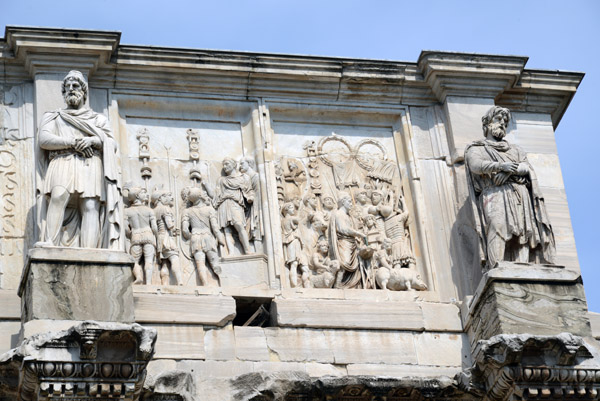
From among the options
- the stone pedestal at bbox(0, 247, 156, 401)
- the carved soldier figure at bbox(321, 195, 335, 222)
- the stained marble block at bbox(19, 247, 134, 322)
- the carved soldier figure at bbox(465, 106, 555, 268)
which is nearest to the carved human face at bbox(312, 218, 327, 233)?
the carved soldier figure at bbox(321, 195, 335, 222)

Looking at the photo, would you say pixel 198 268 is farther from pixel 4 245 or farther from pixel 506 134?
pixel 506 134

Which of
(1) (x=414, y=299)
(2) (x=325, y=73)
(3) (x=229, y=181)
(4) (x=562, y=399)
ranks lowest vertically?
(4) (x=562, y=399)

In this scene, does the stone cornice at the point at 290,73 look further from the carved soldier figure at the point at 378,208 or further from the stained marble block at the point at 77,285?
the stained marble block at the point at 77,285

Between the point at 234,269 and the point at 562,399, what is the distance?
10.9 ft

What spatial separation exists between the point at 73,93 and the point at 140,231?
1.45 metres

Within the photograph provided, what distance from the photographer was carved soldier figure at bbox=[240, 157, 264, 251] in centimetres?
1564

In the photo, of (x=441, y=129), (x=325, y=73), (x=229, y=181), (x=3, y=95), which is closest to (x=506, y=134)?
(x=441, y=129)

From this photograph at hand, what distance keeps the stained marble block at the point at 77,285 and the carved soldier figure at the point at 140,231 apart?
2.76 feet

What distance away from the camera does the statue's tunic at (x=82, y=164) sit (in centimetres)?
1470

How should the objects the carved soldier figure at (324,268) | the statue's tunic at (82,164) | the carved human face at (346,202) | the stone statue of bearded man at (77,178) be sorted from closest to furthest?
the stone statue of bearded man at (77,178), the statue's tunic at (82,164), the carved soldier figure at (324,268), the carved human face at (346,202)

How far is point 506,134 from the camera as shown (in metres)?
16.8

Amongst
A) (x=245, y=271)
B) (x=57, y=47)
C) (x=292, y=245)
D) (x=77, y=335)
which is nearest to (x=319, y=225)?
(x=292, y=245)

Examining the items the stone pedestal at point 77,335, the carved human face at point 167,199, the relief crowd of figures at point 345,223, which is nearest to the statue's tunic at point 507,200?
the relief crowd of figures at point 345,223

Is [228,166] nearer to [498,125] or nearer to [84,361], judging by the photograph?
[498,125]
